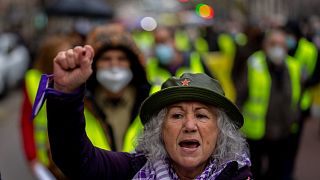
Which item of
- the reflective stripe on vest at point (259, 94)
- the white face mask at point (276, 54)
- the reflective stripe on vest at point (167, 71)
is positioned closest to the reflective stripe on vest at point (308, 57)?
the white face mask at point (276, 54)

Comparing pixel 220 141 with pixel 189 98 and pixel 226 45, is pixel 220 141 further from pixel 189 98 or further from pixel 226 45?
pixel 226 45

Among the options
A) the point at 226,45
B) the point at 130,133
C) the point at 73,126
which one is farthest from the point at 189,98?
the point at 226,45

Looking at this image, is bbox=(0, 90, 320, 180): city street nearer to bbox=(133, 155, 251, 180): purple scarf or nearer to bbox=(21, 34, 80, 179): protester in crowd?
bbox=(21, 34, 80, 179): protester in crowd

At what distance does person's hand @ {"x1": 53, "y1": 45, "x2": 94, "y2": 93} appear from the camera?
2.45 m

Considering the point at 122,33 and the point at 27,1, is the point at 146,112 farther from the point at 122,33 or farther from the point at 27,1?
the point at 27,1

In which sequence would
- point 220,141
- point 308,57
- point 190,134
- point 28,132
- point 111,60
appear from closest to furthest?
point 190,134
point 220,141
point 111,60
point 28,132
point 308,57

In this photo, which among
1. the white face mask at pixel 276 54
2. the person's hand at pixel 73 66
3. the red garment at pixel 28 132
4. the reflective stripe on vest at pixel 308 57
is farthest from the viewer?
the reflective stripe on vest at pixel 308 57

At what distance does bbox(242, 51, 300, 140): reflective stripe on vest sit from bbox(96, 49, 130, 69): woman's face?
2.30 m

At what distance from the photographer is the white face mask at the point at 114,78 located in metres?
4.21

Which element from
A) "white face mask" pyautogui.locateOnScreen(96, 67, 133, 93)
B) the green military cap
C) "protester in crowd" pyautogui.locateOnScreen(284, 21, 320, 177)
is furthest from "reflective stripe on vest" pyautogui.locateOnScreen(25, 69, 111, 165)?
"protester in crowd" pyautogui.locateOnScreen(284, 21, 320, 177)

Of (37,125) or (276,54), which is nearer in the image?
(37,125)

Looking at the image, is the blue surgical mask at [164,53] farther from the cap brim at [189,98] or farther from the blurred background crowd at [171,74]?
the cap brim at [189,98]

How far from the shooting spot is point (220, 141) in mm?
2814

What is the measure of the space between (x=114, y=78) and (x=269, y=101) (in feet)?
8.35
